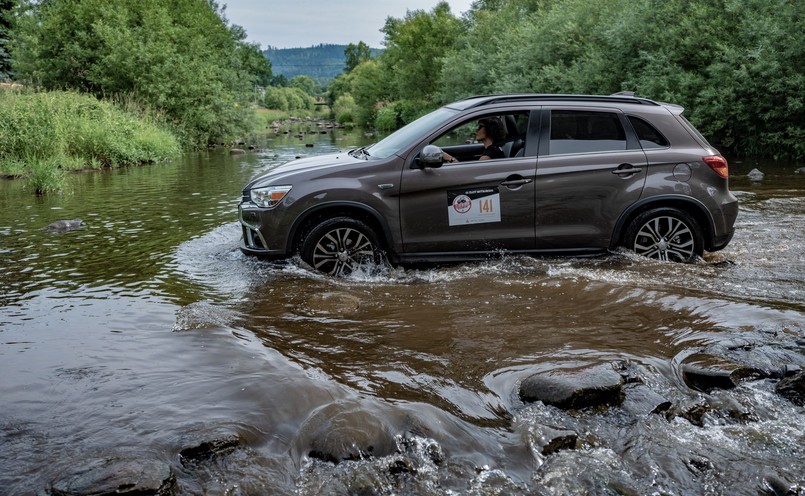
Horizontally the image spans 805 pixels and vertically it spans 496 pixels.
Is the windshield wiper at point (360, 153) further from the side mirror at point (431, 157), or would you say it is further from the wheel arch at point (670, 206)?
the wheel arch at point (670, 206)

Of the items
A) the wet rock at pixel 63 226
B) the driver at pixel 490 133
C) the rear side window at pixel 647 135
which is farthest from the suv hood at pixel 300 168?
the wet rock at pixel 63 226

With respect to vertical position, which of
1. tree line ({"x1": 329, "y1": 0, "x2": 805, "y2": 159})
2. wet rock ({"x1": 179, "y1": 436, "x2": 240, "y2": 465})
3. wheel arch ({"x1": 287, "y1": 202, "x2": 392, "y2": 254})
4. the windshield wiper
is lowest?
wet rock ({"x1": 179, "y1": 436, "x2": 240, "y2": 465})

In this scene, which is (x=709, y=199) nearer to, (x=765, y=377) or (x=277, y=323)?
(x=765, y=377)

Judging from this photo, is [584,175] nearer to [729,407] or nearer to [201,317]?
[729,407]

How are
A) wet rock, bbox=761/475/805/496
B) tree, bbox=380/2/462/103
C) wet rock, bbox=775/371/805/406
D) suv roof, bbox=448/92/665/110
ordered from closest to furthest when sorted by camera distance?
wet rock, bbox=761/475/805/496, wet rock, bbox=775/371/805/406, suv roof, bbox=448/92/665/110, tree, bbox=380/2/462/103

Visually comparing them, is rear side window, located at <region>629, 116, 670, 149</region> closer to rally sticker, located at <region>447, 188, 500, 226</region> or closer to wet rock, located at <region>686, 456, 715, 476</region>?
rally sticker, located at <region>447, 188, 500, 226</region>

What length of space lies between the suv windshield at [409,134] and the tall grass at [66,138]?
10.3 meters

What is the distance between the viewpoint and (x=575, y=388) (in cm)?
440

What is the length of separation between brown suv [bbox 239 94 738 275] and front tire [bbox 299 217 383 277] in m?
0.01

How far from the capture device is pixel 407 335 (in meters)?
5.70

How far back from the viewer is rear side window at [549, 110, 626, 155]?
295 inches


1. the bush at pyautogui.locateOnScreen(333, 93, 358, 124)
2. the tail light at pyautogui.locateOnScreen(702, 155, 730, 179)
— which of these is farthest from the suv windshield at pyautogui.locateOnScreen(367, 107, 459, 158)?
the bush at pyautogui.locateOnScreen(333, 93, 358, 124)

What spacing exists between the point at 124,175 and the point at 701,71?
56.4 ft

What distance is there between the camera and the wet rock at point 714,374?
464 cm
